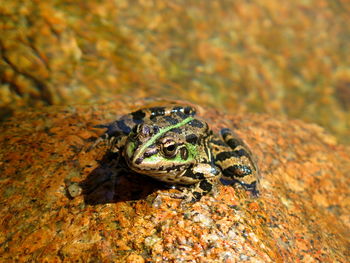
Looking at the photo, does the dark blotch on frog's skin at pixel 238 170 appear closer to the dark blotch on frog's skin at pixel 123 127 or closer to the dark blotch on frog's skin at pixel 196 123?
the dark blotch on frog's skin at pixel 196 123

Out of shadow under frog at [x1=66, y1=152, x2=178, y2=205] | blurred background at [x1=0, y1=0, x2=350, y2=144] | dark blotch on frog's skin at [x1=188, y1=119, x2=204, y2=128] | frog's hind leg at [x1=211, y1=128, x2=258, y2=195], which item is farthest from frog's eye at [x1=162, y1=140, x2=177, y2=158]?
blurred background at [x1=0, y1=0, x2=350, y2=144]

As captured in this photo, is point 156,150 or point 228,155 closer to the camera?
point 156,150

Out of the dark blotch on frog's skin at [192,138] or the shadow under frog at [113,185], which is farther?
the dark blotch on frog's skin at [192,138]

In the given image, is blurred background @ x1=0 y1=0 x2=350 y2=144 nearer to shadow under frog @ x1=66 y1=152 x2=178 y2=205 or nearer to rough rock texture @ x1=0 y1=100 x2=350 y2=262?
rough rock texture @ x1=0 y1=100 x2=350 y2=262

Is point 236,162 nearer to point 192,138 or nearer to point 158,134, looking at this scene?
point 192,138

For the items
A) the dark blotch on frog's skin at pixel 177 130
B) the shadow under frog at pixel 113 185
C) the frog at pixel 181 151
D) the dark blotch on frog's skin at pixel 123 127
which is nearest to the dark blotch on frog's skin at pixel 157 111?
the frog at pixel 181 151

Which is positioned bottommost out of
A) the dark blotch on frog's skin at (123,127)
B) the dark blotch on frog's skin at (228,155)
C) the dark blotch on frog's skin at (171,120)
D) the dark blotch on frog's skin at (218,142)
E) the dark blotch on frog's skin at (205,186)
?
the dark blotch on frog's skin at (205,186)

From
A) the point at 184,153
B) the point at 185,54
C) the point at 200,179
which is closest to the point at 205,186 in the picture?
the point at 200,179
